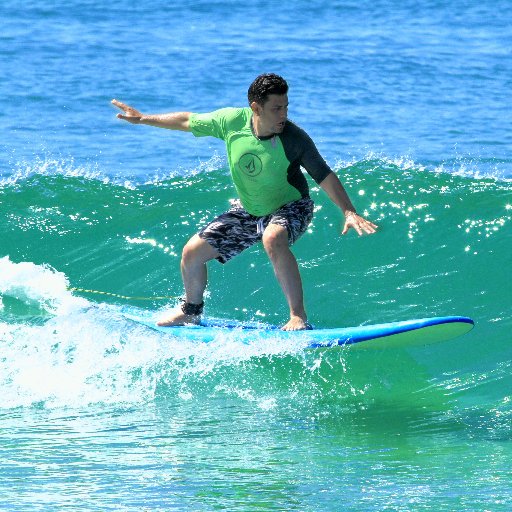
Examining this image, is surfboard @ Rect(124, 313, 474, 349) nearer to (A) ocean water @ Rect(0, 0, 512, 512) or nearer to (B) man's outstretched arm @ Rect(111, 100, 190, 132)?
(A) ocean water @ Rect(0, 0, 512, 512)

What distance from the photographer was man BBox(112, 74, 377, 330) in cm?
734

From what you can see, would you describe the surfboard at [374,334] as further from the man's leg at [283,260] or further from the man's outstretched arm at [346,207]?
the man's outstretched arm at [346,207]

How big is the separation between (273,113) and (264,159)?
13.5 inches

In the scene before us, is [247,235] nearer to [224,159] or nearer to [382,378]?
[382,378]

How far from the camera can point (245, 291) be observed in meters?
10.2

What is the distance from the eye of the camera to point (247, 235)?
7965mm

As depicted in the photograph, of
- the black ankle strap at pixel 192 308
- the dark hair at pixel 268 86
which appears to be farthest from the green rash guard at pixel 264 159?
the black ankle strap at pixel 192 308

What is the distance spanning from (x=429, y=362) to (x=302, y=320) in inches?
48.6

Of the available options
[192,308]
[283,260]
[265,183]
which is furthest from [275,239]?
[192,308]

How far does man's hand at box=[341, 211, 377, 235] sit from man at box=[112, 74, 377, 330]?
59 mm

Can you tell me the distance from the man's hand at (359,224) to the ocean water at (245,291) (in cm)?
103

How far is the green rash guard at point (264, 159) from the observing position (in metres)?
7.44

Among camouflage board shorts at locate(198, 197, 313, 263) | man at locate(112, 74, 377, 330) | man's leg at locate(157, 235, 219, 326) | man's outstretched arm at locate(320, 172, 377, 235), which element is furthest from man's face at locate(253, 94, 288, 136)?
man's leg at locate(157, 235, 219, 326)

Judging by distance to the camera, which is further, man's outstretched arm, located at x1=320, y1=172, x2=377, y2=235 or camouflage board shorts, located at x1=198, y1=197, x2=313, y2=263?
camouflage board shorts, located at x1=198, y1=197, x2=313, y2=263
